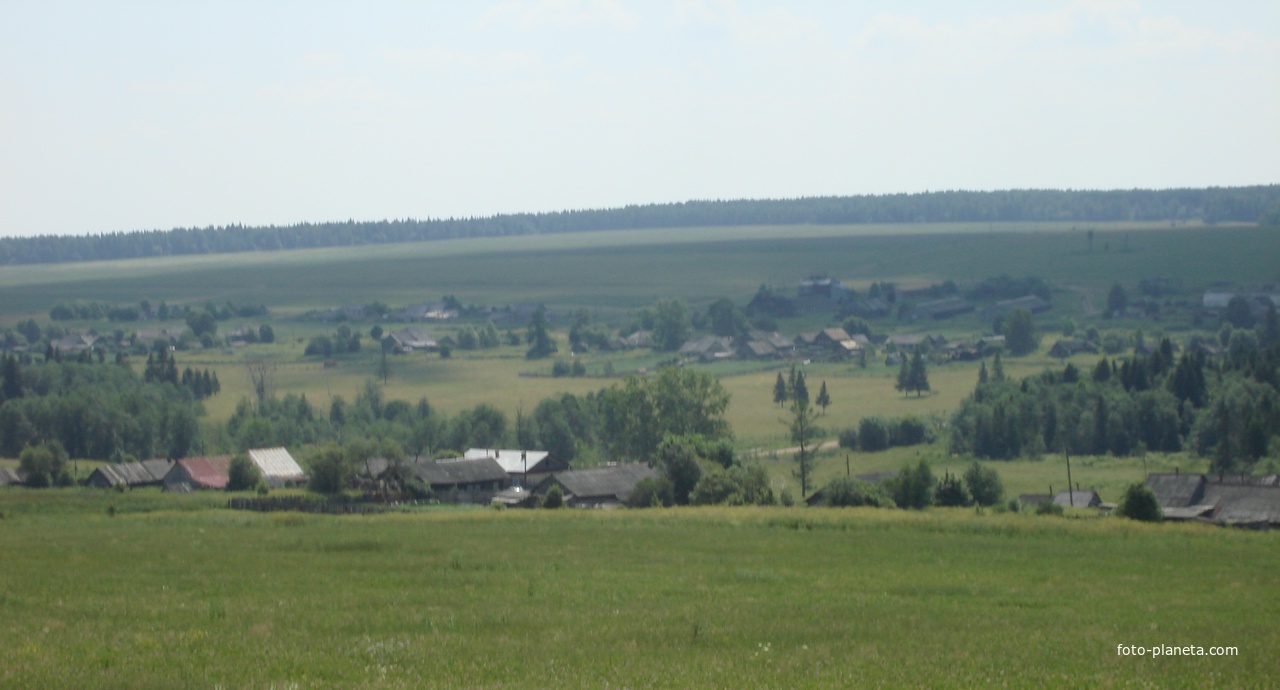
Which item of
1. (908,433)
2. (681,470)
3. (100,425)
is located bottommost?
(908,433)

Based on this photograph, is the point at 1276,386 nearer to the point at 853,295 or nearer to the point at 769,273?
the point at 853,295

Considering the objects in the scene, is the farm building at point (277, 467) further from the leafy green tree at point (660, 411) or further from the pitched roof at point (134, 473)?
the leafy green tree at point (660, 411)

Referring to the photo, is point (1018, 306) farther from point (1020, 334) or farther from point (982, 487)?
point (982, 487)

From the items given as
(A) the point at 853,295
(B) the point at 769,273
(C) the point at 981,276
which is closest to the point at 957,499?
(A) the point at 853,295

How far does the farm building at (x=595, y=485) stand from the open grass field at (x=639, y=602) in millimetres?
14401

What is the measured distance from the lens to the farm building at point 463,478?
5453 cm

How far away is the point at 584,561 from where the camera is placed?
2825 cm

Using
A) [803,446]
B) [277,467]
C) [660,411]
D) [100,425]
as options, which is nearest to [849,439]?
[660,411]

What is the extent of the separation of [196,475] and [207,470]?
2.99ft

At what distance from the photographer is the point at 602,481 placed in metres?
54.4

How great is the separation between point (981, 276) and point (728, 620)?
5875 inches

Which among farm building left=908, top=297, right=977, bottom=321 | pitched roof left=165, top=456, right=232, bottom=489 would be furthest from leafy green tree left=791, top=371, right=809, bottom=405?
farm building left=908, top=297, right=977, bottom=321

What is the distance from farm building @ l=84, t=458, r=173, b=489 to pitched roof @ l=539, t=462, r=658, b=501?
20.0 metres

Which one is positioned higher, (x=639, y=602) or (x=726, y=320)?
(x=639, y=602)
